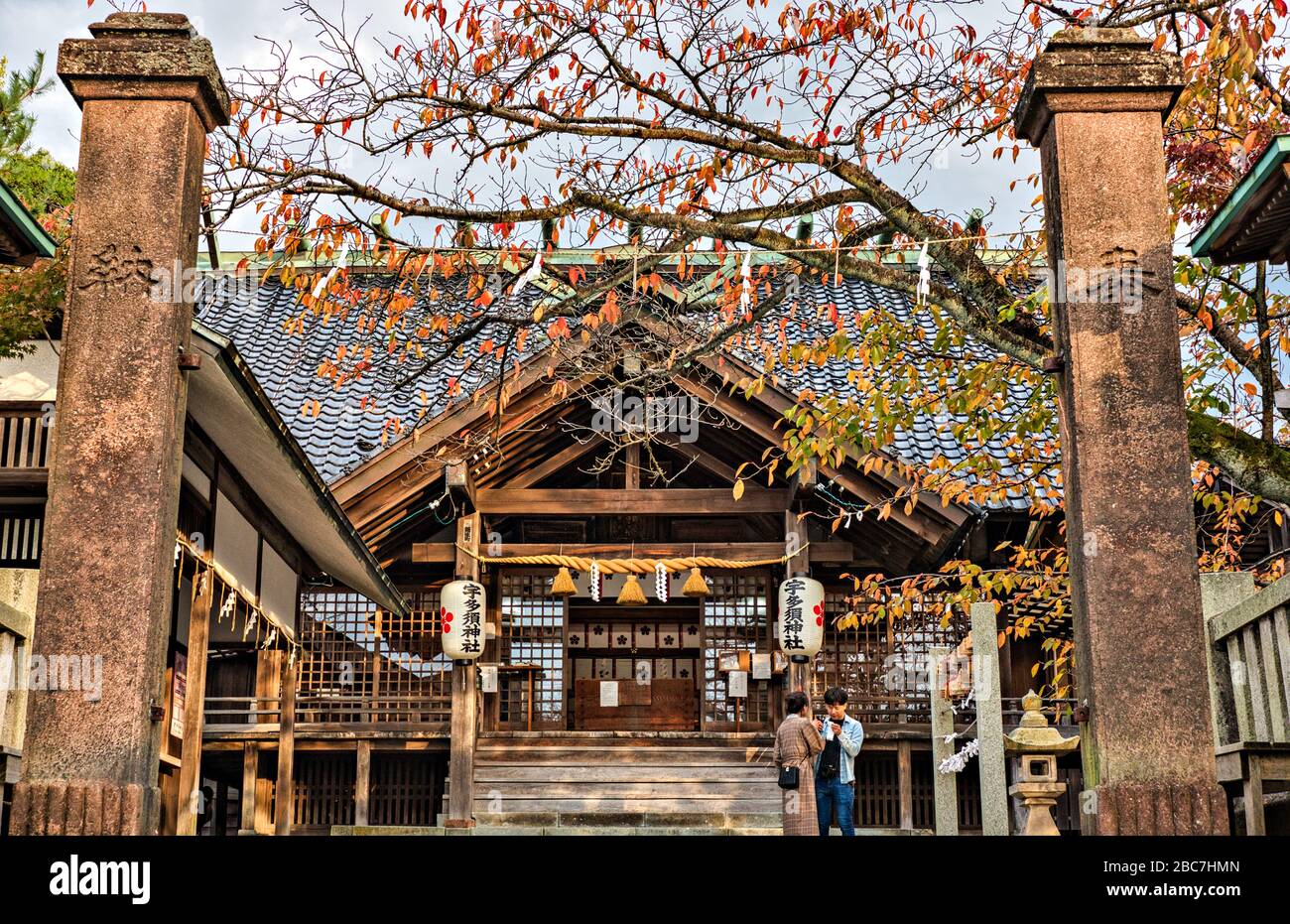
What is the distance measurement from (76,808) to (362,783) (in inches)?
439

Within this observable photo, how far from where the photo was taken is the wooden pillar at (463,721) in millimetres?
15812

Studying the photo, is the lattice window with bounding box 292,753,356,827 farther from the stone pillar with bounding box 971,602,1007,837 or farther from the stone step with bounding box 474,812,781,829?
the stone pillar with bounding box 971,602,1007,837

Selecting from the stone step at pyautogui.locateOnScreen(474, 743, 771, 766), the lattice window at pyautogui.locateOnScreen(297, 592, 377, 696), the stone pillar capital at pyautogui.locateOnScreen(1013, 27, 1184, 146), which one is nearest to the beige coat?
the stone step at pyautogui.locateOnScreen(474, 743, 771, 766)

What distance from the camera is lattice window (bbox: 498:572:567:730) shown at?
18.5 metres

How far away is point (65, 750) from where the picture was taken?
19.2 feet

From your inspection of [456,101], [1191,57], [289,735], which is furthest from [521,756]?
[1191,57]

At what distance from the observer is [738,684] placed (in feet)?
57.7

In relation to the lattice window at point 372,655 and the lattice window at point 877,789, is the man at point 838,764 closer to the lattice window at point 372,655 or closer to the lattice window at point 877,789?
the lattice window at point 877,789

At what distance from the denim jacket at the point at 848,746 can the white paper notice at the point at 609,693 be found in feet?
24.8

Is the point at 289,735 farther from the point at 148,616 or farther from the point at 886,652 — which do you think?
the point at 148,616

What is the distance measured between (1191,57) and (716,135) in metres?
3.81

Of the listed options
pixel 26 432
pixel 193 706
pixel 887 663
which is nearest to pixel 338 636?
pixel 193 706

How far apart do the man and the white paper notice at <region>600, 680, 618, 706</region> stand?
7485 mm

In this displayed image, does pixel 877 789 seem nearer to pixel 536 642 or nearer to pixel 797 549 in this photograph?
pixel 797 549
